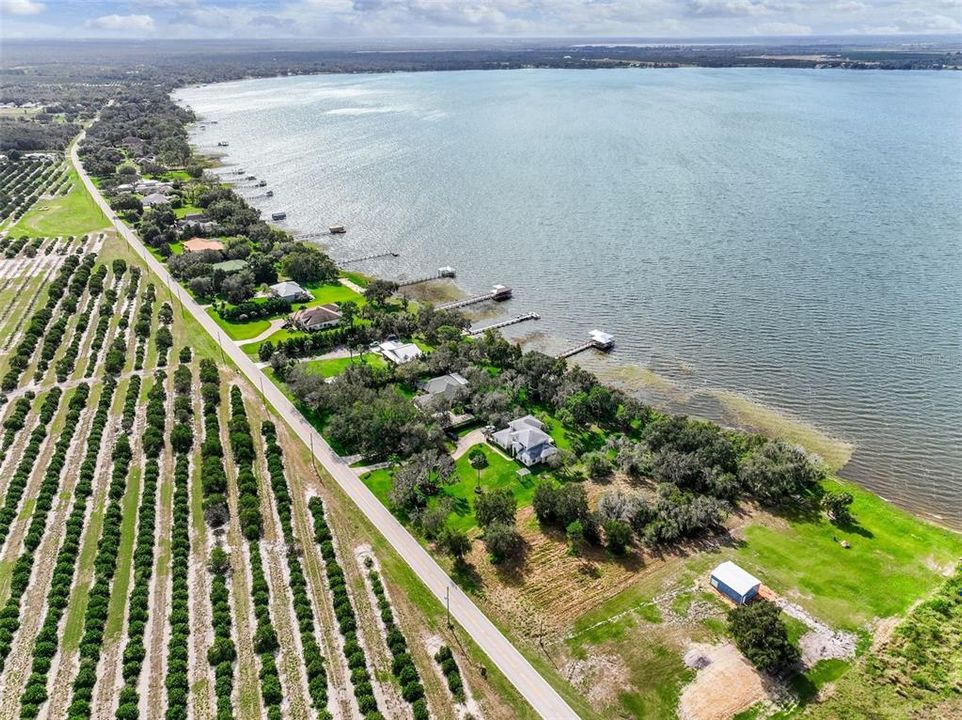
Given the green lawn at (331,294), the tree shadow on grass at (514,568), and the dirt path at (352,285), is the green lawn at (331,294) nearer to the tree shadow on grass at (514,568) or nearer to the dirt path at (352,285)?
the dirt path at (352,285)

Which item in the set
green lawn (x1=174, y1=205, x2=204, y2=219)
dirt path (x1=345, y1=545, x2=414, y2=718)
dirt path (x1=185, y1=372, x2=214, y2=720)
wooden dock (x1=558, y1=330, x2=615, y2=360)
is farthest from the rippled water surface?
dirt path (x1=185, y1=372, x2=214, y2=720)

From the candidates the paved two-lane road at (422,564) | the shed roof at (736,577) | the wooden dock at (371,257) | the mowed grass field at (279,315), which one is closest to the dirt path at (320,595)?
the paved two-lane road at (422,564)

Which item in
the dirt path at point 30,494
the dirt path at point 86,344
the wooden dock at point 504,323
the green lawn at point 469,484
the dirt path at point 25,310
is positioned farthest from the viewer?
the wooden dock at point 504,323

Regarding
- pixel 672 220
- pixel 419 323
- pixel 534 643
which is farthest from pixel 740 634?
pixel 672 220

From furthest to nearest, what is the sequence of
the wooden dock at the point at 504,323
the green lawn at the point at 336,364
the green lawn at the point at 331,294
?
1. the green lawn at the point at 331,294
2. the wooden dock at the point at 504,323
3. the green lawn at the point at 336,364

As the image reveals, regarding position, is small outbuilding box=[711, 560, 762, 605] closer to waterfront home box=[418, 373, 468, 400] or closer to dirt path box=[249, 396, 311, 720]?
dirt path box=[249, 396, 311, 720]

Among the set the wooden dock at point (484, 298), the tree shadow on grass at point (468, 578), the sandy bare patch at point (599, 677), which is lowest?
the sandy bare patch at point (599, 677)
